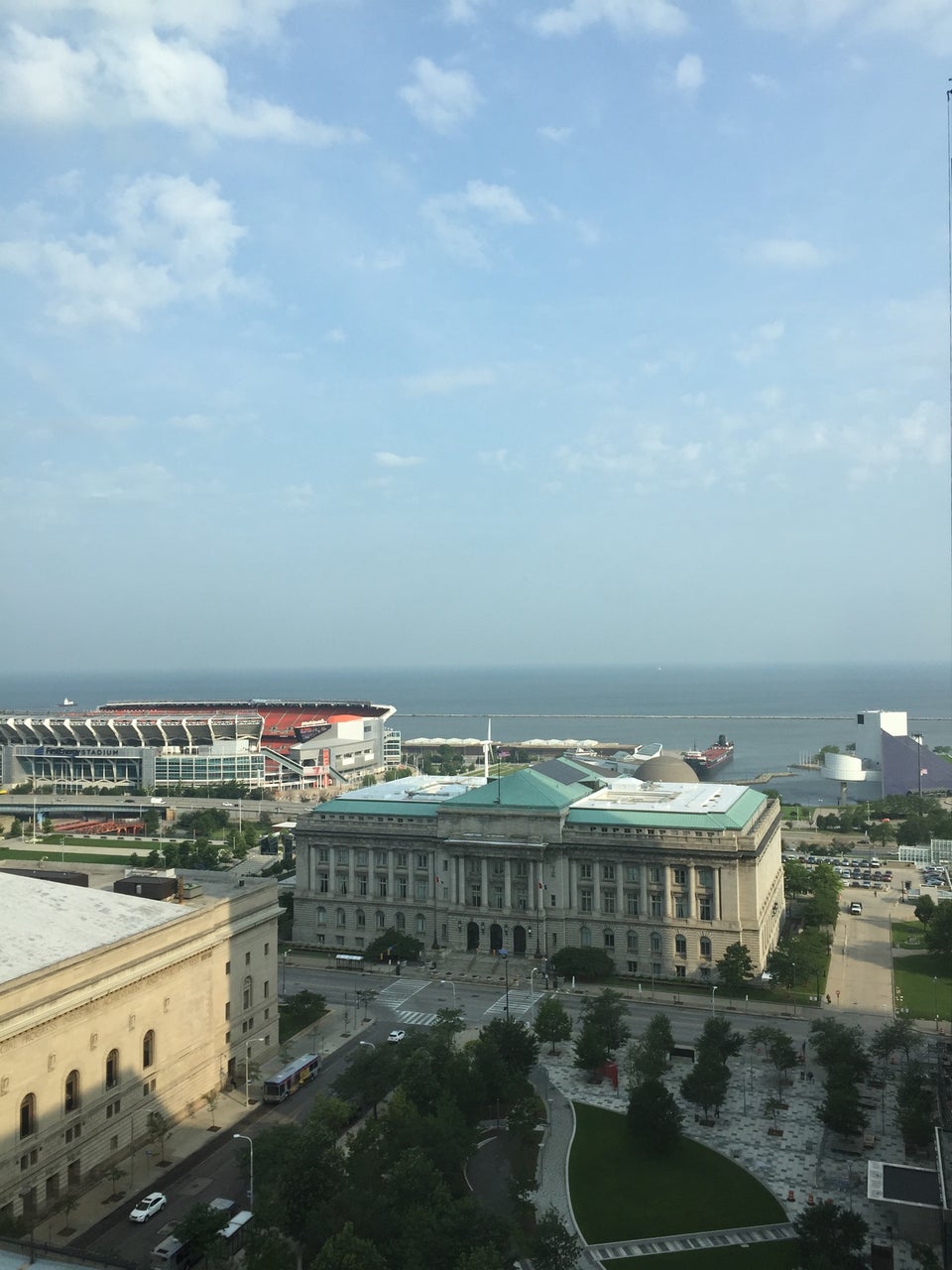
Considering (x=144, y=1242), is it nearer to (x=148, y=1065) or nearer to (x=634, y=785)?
(x=148, y=1065)

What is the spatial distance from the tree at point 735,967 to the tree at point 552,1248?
4313cm

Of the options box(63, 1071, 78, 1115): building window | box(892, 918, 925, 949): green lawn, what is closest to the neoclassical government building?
box(892, 918, 925, 949): green lawn

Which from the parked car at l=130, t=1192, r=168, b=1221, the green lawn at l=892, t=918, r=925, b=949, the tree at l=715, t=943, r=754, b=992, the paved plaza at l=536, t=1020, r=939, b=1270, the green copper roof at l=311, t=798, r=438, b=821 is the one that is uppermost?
the green copper roof at l=311, t=798, r=438, b=821

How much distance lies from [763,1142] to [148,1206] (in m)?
31.9

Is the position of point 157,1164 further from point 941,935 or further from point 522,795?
point 941,935

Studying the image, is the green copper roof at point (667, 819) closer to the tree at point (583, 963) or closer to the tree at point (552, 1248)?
the tree at point (583, 963)

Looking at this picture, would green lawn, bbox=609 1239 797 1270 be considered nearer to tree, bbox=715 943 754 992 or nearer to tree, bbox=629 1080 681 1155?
tree, bbox=629 1080 681 1155

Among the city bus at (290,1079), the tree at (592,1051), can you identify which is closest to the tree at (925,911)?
the tree at (592,1051)

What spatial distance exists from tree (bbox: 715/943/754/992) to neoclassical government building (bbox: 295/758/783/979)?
12.2ft

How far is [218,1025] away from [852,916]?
229 feet

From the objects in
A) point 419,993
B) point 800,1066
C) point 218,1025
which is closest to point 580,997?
point 419,993

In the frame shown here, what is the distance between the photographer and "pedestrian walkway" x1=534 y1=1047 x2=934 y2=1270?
4672 cm

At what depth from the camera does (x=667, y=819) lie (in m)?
89.9

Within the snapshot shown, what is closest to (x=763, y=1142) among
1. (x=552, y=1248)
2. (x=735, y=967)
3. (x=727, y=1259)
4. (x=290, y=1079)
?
(x=727, y=1259)
